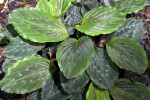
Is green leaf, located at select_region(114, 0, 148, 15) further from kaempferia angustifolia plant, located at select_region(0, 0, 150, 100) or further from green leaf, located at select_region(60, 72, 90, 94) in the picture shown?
green leaf, located at select_region(60, 72, 90, 94)

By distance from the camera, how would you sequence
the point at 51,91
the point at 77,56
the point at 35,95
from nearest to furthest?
the point at 77,56 → the point at 51,91 → the point at 35,95

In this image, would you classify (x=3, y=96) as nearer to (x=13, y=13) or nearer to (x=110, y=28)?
(x=13, y=13)

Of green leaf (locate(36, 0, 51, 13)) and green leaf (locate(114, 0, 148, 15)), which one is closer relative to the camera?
green leaf (locate(114, 0, 148, 15))

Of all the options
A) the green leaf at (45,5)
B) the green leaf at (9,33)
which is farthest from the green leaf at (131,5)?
the green leaf at (9,33)

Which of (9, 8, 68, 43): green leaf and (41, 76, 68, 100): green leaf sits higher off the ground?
(9, 8, 68, 43): green leaf

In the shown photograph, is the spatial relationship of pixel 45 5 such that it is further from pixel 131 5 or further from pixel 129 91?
pixel 129 91

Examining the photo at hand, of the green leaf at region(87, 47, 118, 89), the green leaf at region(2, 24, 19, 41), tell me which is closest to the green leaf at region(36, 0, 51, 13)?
the green leaf at region(2, 24, 19, 41)

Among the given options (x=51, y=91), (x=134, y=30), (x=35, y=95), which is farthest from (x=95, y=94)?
(x=134, y=30)
